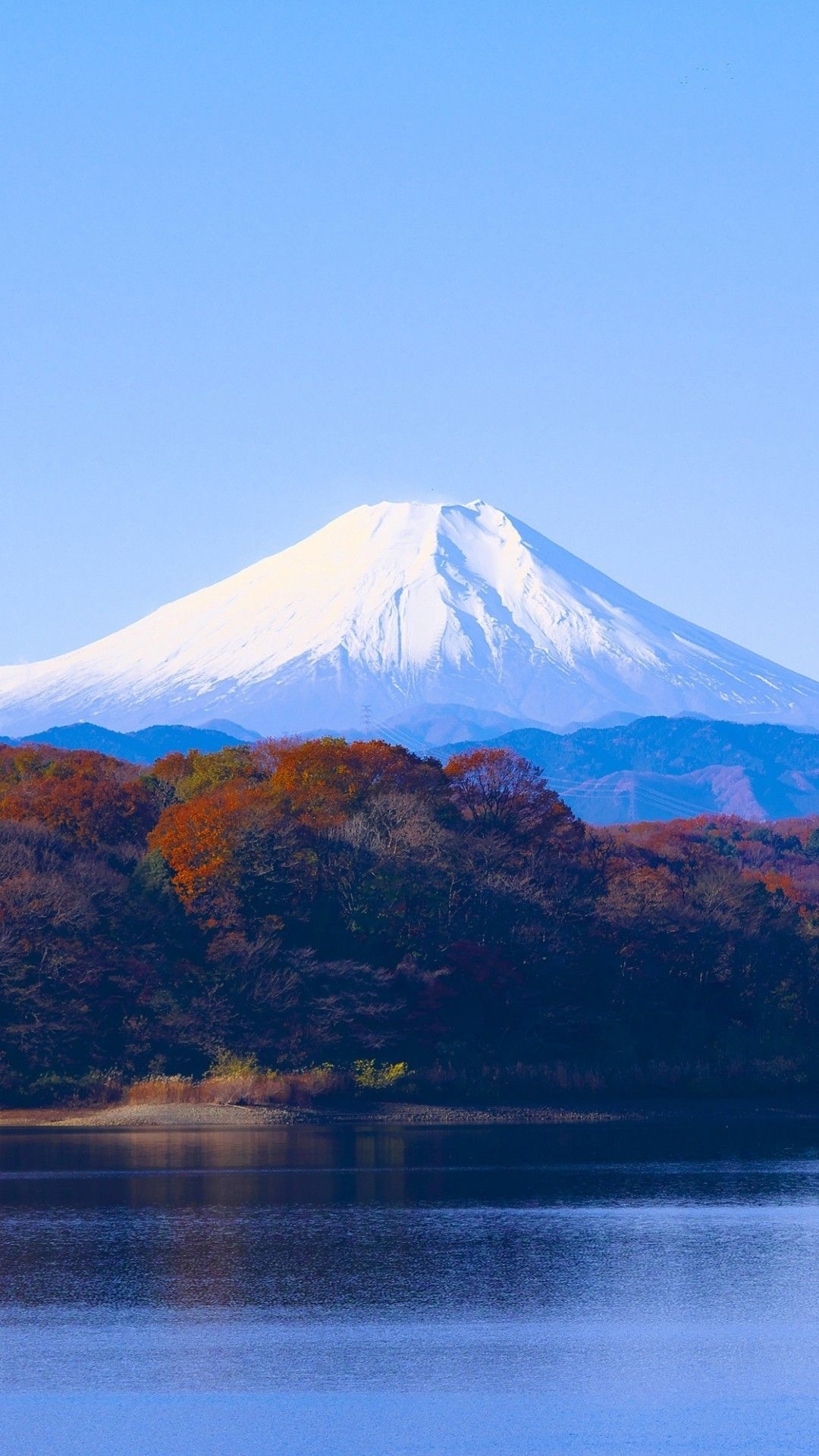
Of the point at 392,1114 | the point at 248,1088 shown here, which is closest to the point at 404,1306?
the point at 248,1088

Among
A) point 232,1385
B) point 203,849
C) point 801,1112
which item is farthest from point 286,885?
point 232,1385

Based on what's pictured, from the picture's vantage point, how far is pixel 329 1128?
208 ft

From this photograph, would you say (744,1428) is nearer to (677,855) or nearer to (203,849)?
(203,849)

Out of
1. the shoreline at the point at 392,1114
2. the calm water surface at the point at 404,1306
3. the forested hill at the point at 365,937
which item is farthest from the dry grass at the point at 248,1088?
the calm water surface at the point at 404,1306

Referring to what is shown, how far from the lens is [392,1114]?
220ft

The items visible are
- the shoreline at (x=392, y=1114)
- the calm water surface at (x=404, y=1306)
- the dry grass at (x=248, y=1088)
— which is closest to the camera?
the calm water surface at (x=404, y=1306)

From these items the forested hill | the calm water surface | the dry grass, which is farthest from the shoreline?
the calm water surface

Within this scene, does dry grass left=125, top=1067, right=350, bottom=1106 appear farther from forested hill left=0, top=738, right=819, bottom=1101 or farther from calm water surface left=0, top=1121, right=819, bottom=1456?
calm water surface left=0, top=1121, right=819, bottom=1456

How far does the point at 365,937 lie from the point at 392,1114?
7.69 meters

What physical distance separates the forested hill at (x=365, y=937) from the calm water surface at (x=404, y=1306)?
1239cm

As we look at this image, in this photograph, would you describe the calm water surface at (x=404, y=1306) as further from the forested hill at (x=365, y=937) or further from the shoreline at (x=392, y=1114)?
the forested hill at (x=365, y=937)

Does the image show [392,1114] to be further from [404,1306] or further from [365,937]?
[404,1306]

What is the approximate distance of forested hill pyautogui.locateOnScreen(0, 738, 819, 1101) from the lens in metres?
66.3

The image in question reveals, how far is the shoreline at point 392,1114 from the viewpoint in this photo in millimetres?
62906
